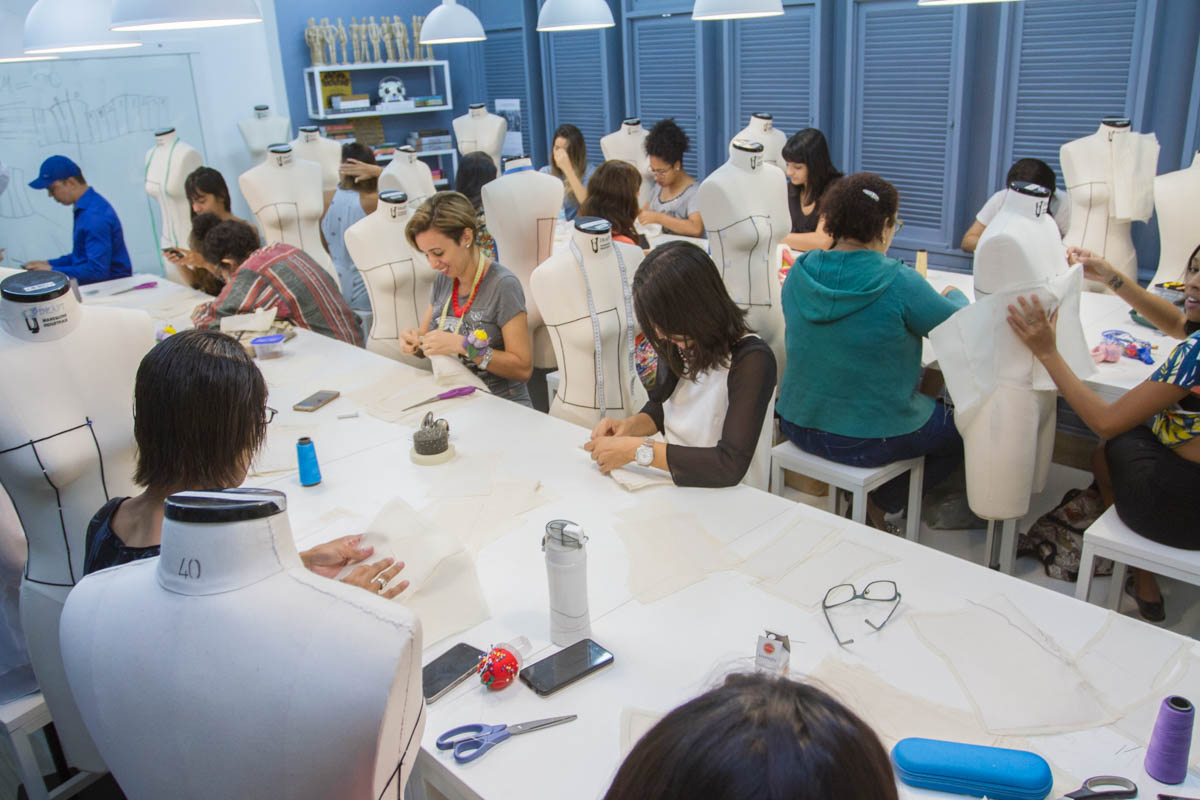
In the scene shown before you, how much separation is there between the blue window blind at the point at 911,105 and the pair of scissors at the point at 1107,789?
4534mm

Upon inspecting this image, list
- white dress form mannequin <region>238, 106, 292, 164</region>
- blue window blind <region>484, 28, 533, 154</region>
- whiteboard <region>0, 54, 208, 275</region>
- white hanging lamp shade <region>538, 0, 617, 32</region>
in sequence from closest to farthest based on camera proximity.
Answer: white hanging lamp shade <region>538, 0, 617, 32</region> → whiteboard <region>0, 54, 208, 275</region> → white dress form mannequin <region>238, 106, 292, 164</region> → blue window blind <region>484, 28, 533, 154</region>

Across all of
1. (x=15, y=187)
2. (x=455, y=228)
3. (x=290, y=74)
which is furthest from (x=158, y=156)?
(x=455, y=228)

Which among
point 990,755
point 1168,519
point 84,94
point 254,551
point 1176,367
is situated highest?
point 84,94

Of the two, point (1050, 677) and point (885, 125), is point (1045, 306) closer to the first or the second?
point (1050, 677)

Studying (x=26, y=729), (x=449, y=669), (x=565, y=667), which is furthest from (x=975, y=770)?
(x=26, y=729)

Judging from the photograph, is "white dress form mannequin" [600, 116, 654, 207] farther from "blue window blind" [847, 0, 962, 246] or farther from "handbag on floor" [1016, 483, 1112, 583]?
"handbag on floor" [1016, 483, 1112, 583]

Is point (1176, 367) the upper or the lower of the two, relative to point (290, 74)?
lower

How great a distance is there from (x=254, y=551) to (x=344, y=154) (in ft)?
16.4

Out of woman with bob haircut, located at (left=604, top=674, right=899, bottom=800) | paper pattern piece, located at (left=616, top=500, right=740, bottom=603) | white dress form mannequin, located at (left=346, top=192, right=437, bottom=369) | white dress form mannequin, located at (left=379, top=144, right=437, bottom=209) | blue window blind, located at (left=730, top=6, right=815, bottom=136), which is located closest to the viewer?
woman with bob haircut, located at (left=604, top=674, right=899, bottom=800)

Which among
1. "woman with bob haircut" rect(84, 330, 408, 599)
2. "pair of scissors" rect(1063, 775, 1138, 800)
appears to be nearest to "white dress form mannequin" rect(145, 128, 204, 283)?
"woman with bob haircut" rect(84, 330, 408, 599)

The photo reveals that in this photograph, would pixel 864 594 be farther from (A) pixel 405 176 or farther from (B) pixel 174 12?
(A) pixel 405 176

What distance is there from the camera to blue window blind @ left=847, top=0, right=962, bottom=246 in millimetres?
5320

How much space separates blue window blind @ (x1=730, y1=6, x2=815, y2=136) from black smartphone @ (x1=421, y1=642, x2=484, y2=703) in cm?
513

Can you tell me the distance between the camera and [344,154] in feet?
18.5
